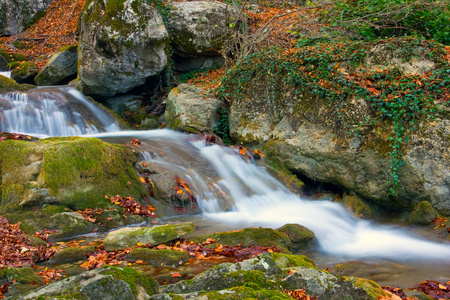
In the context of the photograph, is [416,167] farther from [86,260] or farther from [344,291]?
[86,260]

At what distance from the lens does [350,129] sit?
8.62 m

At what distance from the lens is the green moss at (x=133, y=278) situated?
8.44 feet

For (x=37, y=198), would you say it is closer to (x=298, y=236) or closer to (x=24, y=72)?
(x=298, y=236)

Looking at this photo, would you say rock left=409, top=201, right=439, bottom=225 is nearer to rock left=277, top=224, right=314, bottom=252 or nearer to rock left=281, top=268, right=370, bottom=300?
rock left=277, top=224, right=314, bottom=252

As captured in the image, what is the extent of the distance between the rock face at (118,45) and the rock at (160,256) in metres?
9.37

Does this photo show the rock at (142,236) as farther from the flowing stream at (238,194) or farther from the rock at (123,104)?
the rock at (123,104)

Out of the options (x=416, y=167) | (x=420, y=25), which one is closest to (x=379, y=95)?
(x=416, y=167)

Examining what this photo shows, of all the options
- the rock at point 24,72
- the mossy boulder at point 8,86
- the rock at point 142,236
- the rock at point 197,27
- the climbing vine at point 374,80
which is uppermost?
the rock at point 197,27

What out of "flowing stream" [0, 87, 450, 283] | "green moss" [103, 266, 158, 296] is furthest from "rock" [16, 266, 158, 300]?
"flowing stream" [0, 87, 450, 283]

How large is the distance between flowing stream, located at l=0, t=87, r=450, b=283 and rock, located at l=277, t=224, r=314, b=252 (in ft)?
0.86

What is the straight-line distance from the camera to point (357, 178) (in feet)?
28.4

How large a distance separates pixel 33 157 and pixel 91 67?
6433mm

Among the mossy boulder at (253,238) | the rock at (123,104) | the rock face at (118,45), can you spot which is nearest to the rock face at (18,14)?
the rock face at (118,45)

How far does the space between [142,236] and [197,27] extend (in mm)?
11369
